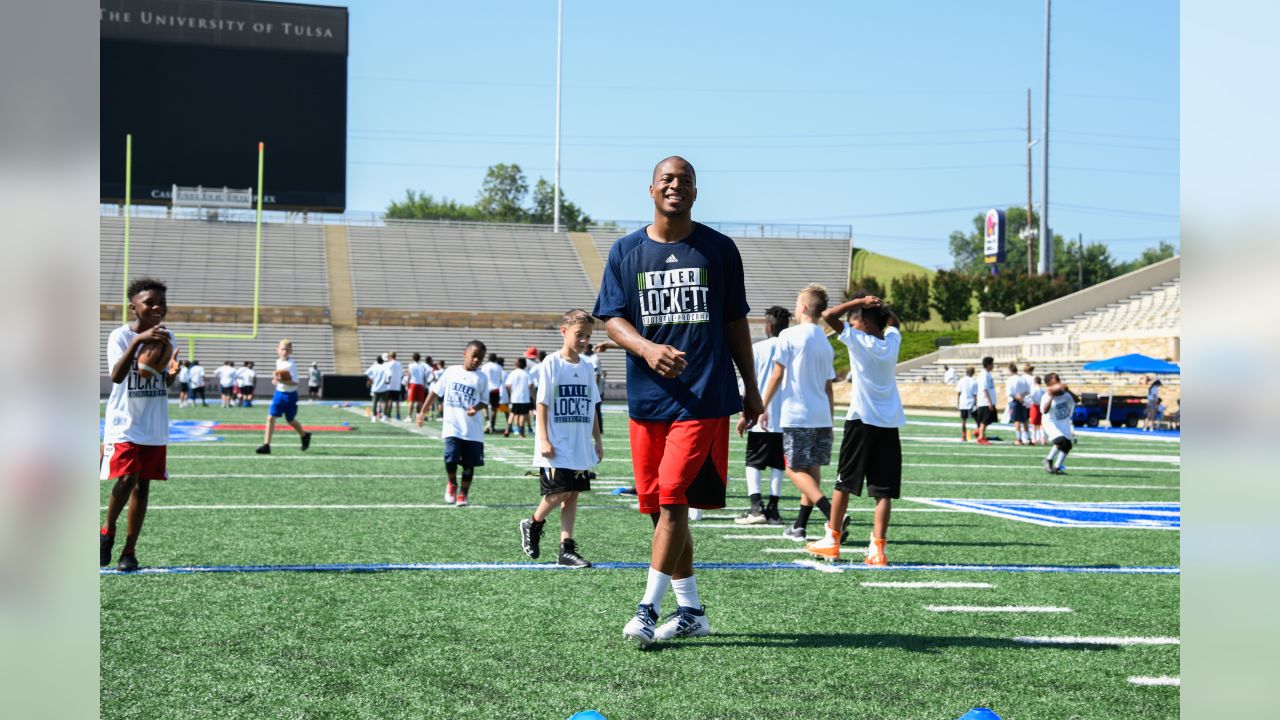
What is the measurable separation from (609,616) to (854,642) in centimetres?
122

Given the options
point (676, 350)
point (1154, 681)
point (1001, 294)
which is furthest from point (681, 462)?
point (1001, 294)

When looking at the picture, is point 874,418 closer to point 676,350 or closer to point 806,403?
point 806,403

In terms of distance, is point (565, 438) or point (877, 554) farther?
point (565, 438)

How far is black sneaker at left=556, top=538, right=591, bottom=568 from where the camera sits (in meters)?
7.43

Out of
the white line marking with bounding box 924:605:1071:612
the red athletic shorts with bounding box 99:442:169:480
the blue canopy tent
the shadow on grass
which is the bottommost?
A: the white line marking with bounding box 924:605:1071:612

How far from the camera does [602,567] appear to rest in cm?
742

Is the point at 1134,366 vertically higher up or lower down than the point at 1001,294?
lower down

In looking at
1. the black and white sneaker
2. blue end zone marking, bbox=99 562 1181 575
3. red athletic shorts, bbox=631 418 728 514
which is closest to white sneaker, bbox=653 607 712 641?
red athletic shorts, bbox=631 418 728 514

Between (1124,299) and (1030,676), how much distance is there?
156ft

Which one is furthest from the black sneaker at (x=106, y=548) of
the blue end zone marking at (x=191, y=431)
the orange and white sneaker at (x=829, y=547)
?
the blue end zone marking at (x=191, y=431)

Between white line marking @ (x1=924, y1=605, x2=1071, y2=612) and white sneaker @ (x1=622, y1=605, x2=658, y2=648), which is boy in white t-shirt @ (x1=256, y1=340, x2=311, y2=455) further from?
white sneaker @ (x1=622, y1=605, x2=658, y2=648)

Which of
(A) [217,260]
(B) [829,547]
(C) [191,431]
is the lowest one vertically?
(C) [191,431]

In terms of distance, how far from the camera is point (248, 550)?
310 inches
